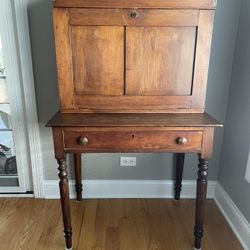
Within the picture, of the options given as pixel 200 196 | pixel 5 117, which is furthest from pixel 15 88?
pixel 200 196

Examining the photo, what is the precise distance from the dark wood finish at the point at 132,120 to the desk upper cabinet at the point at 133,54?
0.08 metres

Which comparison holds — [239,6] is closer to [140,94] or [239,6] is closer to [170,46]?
[170,46]

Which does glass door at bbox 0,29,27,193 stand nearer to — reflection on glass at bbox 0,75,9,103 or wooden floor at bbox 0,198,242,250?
reflection on glass at bbox 0,75,9,103

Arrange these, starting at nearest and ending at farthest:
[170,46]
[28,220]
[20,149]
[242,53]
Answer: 1. [170,46]
2. [242,53]
3. [28,220]
4. [20,149]

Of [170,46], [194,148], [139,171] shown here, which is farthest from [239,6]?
[139,171]

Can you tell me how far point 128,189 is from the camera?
79.3 inches

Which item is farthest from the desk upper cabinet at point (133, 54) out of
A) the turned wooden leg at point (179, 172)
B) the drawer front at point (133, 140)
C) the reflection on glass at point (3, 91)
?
the reflection on glass at point (3, 91)

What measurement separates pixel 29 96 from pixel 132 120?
0.86 metres

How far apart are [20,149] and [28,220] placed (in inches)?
21.0

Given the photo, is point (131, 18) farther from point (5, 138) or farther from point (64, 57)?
point (5, 138)

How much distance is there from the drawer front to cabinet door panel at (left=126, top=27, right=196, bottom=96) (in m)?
0.31

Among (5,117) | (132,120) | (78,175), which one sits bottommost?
(78,175)

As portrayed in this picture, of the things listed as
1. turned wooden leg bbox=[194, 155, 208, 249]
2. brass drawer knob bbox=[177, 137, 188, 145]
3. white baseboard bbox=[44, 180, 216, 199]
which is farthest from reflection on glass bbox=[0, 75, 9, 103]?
turned wooden leg bbox=[194, 155, 208, 249]

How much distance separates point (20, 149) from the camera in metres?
1.92
